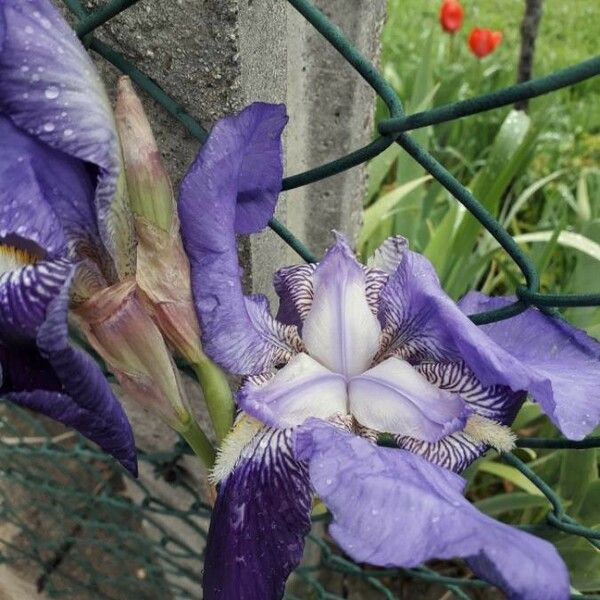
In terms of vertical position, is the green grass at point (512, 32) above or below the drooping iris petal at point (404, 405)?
above

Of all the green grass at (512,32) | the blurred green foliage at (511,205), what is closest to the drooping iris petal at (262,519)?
the blurred green foliage at (511,205)

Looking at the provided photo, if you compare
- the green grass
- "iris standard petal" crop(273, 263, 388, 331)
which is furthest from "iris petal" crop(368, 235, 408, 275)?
the green grass

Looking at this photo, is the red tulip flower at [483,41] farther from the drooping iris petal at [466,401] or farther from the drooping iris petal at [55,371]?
the drooping iris petal at [55,371]

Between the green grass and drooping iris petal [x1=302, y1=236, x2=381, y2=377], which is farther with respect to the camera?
the green grass

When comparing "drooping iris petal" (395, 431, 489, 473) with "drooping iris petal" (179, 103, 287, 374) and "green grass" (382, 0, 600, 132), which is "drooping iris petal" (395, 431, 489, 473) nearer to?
"drooping iris petal" (179, 103, 287, 374)

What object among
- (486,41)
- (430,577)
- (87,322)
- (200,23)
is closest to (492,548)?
(87,322)

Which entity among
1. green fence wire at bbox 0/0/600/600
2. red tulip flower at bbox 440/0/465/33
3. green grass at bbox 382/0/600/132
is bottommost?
green fence wire at bbox 0/0/600/600
